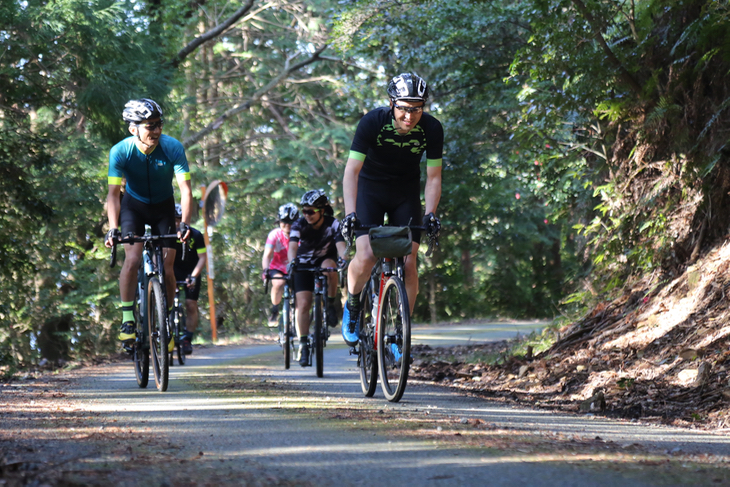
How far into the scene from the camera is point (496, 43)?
580 inches

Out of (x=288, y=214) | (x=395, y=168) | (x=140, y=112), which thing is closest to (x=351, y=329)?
(x=395, y=168)

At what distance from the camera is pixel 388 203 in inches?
269

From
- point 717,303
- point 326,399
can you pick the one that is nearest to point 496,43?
point 717,303

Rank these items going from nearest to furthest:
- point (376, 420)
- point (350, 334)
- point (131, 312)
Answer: point (376, 420) → point (350, 334) → point (131, 312)

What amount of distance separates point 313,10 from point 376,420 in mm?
20055

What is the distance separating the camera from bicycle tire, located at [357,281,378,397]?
22.7 ft

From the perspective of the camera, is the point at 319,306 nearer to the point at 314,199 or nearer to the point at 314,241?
the point at 314,241

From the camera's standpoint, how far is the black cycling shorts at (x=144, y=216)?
25.3 feet

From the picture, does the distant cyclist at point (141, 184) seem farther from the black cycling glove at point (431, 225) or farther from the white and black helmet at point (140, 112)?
the black cycling glove at point (431, 225)

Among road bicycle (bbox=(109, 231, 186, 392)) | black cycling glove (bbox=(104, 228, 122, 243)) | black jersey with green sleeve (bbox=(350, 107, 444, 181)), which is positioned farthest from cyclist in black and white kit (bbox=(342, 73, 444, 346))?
black cycling glove (bbox=(104, 228, 122, 243))

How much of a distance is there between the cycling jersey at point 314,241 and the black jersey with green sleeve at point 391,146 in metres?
3.21

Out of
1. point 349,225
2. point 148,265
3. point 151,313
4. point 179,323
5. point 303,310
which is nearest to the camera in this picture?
point 349,225

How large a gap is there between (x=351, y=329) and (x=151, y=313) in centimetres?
181

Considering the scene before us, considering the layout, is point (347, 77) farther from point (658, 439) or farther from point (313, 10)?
point (658, 439)
